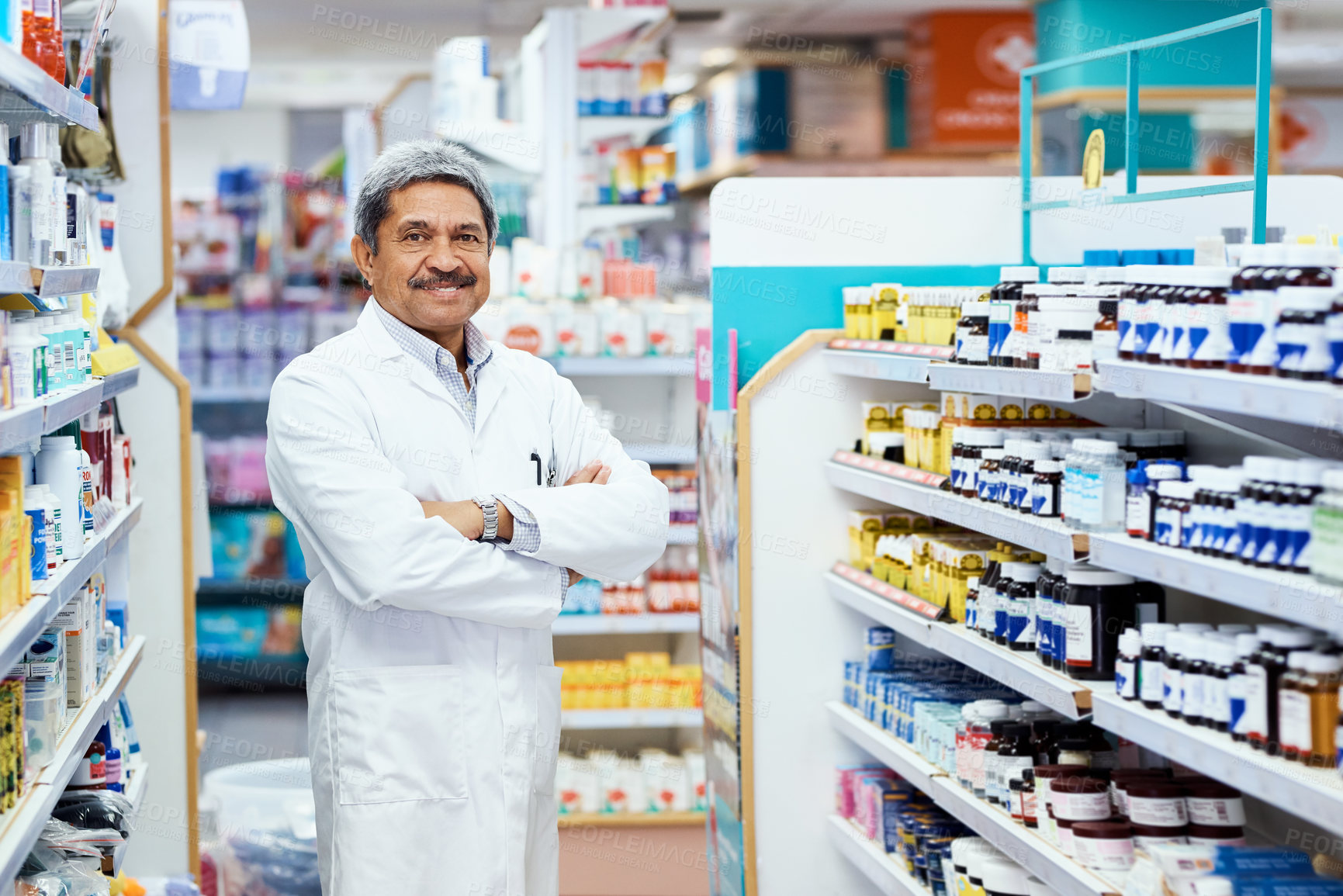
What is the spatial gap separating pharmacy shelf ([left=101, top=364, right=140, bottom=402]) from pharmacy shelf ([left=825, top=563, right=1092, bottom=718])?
195 centimetres

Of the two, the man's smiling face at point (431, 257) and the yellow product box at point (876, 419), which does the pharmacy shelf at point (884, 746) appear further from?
the man's smiling face at point (431, 257)

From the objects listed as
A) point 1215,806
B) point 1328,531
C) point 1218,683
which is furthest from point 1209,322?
point 1215,806

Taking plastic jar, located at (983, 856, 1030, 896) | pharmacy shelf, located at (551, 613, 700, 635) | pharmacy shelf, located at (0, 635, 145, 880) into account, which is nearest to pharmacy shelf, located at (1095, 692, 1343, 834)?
plastic jar, located at (983, 856, 1030, 896)

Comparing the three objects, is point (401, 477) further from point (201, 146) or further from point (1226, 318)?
point (201, 146)

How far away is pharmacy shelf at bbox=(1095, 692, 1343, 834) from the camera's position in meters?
1.93

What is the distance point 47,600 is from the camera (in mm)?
2396

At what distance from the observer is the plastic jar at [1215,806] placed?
256 cm

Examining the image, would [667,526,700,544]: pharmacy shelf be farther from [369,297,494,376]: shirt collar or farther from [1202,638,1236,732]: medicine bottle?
[1202,638,1236,732]: medicine bottle

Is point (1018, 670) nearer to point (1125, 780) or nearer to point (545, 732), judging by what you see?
point (1125, 780)

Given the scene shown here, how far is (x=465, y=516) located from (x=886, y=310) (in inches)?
62.8

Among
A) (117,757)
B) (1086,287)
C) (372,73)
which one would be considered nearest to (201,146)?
(372,73)

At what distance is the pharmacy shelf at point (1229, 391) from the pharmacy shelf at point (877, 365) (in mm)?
862

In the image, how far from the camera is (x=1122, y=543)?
2.45m

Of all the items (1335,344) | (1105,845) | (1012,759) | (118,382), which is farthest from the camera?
(118,382)
